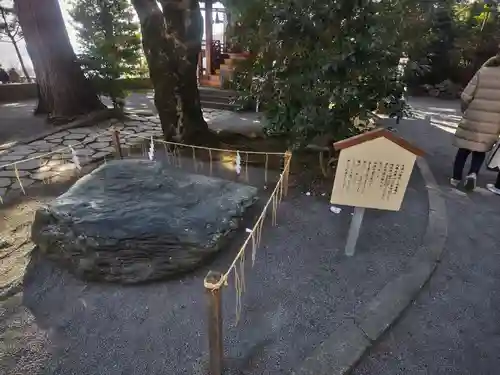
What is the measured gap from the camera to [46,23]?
8117mm

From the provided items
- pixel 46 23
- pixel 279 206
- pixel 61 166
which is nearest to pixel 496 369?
pixel 279 206

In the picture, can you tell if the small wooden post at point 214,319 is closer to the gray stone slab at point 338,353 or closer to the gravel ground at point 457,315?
the gray stone slab at point 338,353

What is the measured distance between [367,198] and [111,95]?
7.98 m

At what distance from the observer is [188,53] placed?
5820 millimetres

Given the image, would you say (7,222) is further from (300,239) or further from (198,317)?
(300,239)

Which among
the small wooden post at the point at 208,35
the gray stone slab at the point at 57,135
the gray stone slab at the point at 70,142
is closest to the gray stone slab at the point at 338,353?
the gray stone slab at the point at 70,142

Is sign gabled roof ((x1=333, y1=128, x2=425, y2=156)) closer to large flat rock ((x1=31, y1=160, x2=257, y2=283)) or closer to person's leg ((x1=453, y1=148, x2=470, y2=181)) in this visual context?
large flat rock ((x1=31, y1=160, x2=257, y2=283))

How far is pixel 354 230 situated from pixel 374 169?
657mm

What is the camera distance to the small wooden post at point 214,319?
1802 millimetres

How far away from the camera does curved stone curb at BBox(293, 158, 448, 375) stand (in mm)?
2215

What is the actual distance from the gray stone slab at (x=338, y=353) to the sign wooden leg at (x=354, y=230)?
0.93m

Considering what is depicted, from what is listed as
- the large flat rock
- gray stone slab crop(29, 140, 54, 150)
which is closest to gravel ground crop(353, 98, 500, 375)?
the large flat rock

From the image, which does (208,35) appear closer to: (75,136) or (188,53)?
(75,136)

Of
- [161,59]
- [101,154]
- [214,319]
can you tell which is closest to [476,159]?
[214,319]
